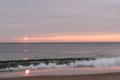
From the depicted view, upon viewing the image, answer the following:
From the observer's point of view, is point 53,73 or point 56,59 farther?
point 56,59

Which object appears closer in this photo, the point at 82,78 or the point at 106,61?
the point at 82,78

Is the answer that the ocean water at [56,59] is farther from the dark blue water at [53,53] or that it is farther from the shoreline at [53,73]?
the shoreline at [53,73]

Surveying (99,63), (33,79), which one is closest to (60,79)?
(33,79)

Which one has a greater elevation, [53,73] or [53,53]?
[53,53]

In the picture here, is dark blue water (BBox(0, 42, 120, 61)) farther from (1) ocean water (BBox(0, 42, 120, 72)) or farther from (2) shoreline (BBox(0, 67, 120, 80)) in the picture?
(2) shoreline (BBox(0, 67, 120, 80))

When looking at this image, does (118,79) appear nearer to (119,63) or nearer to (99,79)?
(99,79)

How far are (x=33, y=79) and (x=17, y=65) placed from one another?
13.6m

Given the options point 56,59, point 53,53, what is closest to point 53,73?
Answer: point 56,59

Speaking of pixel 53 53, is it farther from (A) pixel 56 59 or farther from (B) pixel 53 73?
(B) pixel 53 73

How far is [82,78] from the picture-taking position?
21.3 m

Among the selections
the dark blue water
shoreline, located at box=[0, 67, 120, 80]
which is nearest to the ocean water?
the dark blue water

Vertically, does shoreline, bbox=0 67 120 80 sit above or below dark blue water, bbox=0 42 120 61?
below

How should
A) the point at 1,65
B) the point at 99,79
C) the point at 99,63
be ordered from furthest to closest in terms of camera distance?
1. the point at 99,63
2. the point at 1,65
3. the point at 99,79

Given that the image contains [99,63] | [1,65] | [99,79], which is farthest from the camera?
[99,63]
